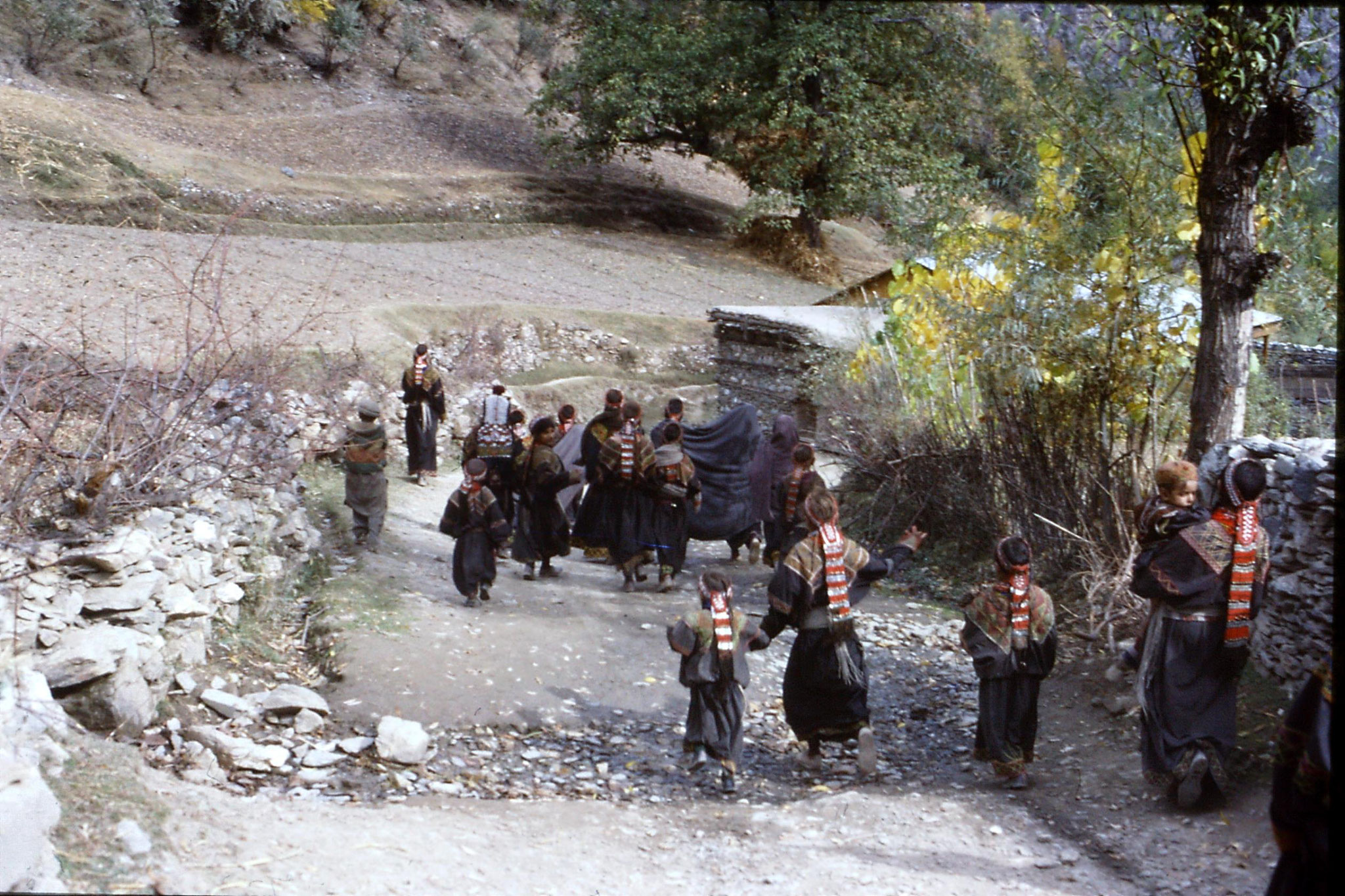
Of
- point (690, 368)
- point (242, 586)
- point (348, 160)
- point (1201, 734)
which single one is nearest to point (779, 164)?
point (690, 368)

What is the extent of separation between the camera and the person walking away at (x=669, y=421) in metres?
9.74

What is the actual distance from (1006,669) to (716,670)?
1444 millimetres

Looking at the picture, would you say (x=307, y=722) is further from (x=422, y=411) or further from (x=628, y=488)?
(x=422, y=411)

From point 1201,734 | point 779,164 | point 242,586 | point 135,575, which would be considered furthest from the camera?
point 779,164

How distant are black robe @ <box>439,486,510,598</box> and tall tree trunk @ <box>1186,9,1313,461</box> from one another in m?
4.79

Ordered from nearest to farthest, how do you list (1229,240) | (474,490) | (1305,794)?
(1305,794), (1229,240), (474,490)

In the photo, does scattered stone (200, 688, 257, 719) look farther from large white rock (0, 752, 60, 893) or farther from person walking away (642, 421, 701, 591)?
person walking away (642, 421, 701, 591)

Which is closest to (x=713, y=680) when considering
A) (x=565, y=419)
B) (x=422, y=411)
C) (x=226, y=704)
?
(x=226, y=704)

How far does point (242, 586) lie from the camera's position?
7797 millimetres

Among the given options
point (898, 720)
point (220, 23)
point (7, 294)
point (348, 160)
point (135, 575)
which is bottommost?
point (898, 720)

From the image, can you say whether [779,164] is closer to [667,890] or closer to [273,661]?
[273,661]

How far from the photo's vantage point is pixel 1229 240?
7.21m

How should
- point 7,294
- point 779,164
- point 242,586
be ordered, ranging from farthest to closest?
1. point 779,164
2. point 7,294
3. point 242,586

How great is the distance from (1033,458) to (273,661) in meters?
5.61
